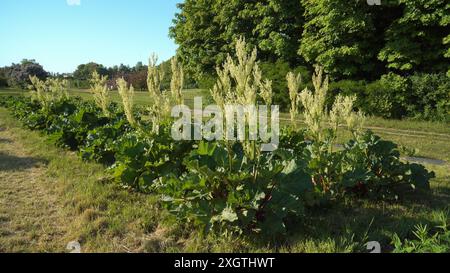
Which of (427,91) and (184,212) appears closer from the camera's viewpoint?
(184,212)

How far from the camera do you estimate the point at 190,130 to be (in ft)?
16.4

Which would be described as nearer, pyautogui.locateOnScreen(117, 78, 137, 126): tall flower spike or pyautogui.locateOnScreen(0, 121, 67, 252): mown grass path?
pyautogui.locateOnScreen(0, 121, 67, 252): mown grass path

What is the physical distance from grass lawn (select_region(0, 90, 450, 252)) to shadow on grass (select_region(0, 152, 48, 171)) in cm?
56

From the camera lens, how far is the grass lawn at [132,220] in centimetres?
352

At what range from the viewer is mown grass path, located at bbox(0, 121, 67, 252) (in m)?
3.69

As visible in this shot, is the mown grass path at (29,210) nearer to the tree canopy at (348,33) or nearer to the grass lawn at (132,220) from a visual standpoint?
the grass lawn at (132,220)

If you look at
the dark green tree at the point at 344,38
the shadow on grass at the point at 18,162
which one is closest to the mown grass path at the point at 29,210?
the shadow on grass at the point at 18,162

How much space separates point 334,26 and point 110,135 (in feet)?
39.7

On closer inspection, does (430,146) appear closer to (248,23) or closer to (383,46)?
(383,46)

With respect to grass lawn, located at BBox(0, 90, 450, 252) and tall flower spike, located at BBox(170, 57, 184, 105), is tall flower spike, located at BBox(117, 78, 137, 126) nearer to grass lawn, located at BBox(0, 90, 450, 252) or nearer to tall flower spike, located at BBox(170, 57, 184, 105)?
tall flower spike, located at BBox(170, 57, 184, 105)

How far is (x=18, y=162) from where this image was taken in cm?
720

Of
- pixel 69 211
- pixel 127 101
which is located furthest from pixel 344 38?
pixel 69 211

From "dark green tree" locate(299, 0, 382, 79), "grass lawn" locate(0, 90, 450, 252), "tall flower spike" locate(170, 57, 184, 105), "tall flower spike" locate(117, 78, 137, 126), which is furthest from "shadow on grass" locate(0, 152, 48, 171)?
"dark green tree" locate(299, 0, 382, 79)
